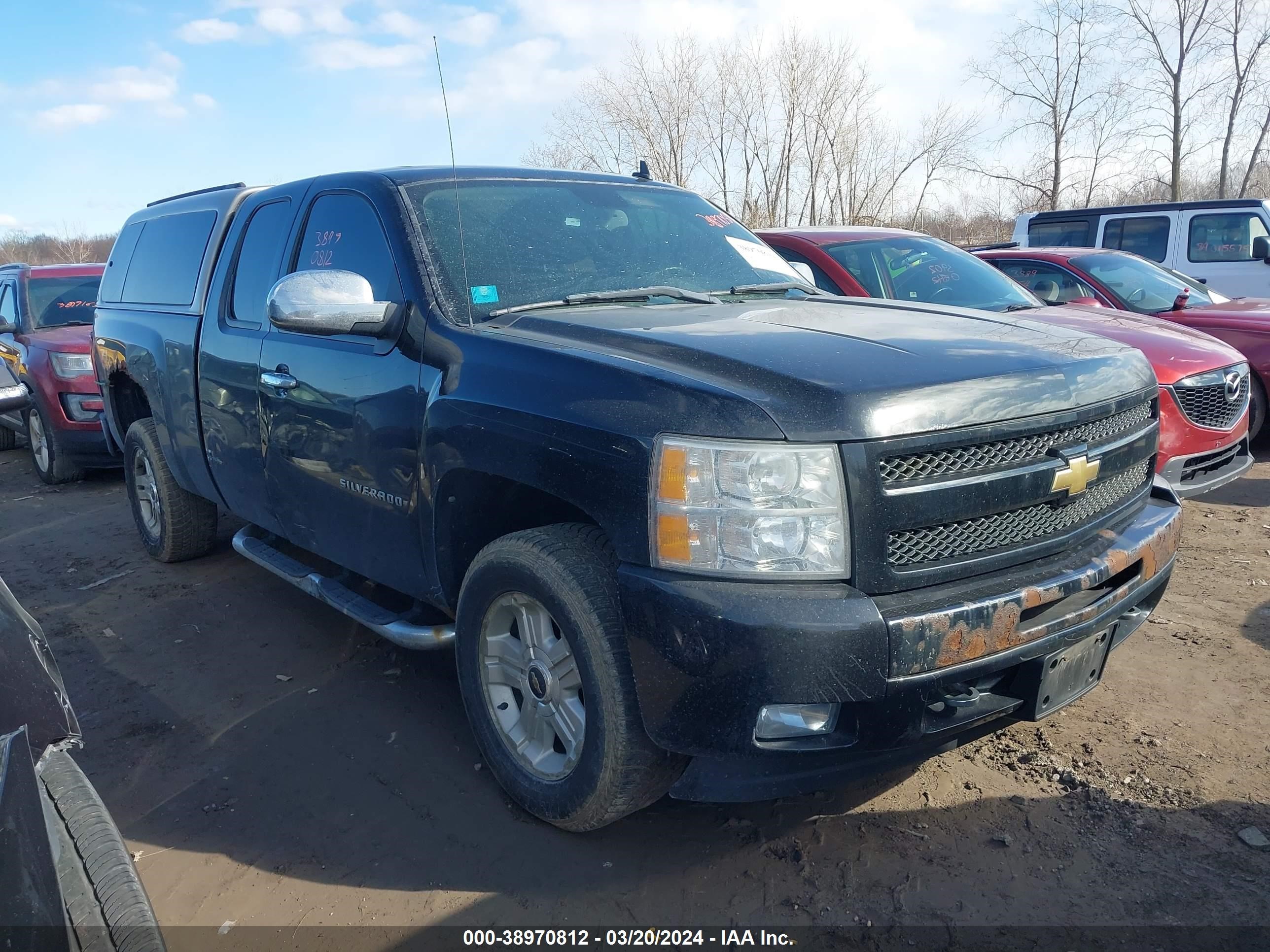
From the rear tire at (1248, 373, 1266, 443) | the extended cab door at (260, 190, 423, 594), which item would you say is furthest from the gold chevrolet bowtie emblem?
the rear tire at (1248, 373, 1266, 443)

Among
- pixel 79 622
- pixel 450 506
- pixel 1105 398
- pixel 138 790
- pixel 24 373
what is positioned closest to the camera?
pixel 1105 398

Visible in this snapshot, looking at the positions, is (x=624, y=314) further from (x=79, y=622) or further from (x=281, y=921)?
(x=79, y=622)

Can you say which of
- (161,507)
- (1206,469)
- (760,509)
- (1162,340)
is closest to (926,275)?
(1162,340)

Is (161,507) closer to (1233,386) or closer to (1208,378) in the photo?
(1208,378)

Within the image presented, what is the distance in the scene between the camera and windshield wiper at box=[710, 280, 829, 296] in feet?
11.6

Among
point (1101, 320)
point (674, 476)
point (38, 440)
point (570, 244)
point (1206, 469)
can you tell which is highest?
point (570, 244)

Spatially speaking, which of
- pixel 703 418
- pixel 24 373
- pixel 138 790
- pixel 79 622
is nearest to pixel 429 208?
pixel 703 418

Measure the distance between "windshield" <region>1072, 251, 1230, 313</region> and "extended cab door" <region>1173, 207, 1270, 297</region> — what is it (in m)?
2.75

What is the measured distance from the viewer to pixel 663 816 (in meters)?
2.88

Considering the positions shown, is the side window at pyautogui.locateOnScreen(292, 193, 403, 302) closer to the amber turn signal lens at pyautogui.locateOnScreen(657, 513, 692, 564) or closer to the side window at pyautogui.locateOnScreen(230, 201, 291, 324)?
the side window at pyautogui.locateOnScreen(230, 201, 291, 324)

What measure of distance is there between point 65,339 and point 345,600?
229 inches

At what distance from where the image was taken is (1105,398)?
8.57ft

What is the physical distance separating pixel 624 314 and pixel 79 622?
345 centimetres

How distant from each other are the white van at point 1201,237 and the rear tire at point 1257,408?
3.51 m
